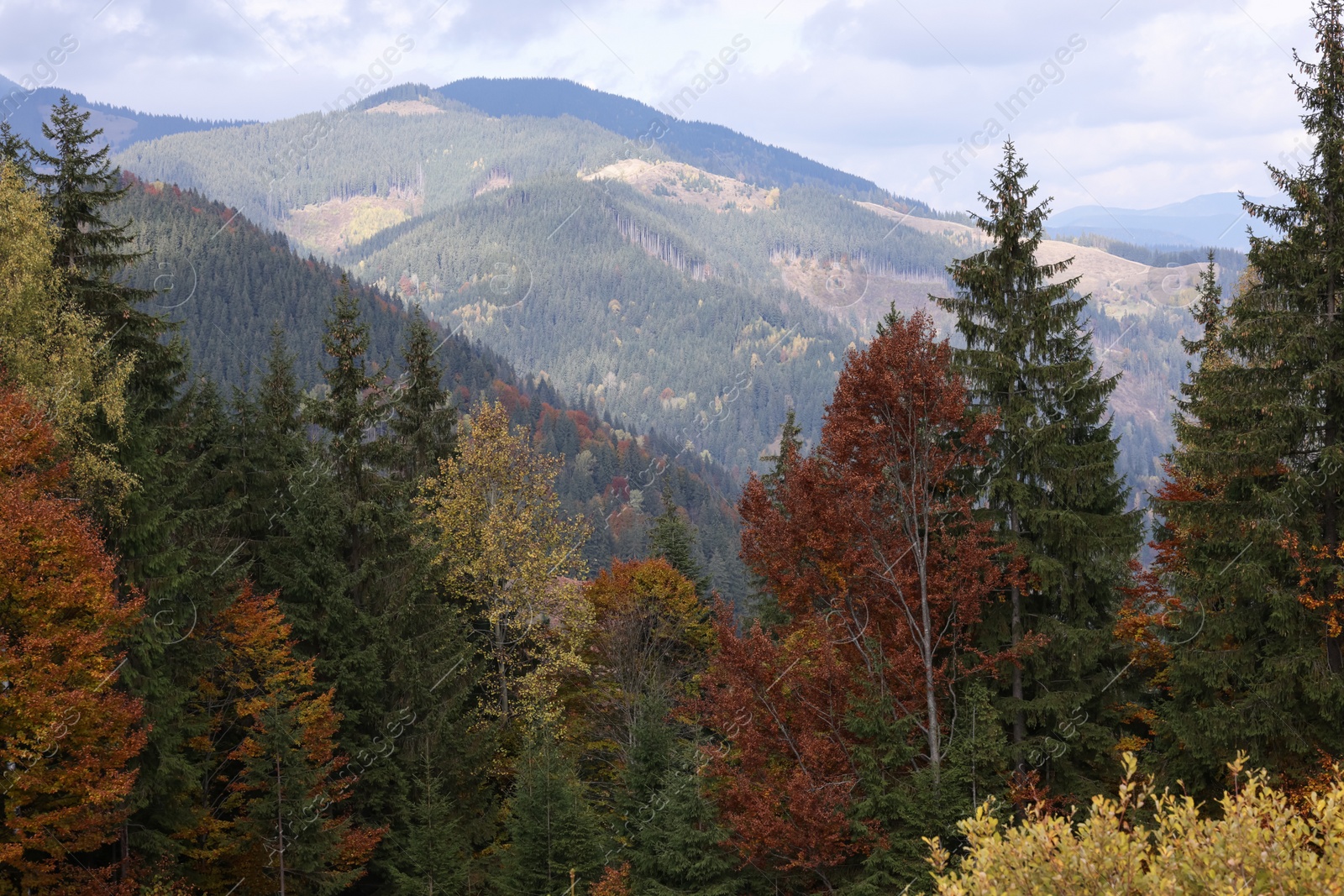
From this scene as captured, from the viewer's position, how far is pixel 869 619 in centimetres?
2180

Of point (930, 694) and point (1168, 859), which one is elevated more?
point (1168, 859)

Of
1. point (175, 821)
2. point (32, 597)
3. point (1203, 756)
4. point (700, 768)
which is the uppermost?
point (32, 597)

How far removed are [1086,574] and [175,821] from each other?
2229 centimetres

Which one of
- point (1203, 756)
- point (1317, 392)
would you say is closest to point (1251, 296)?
point (1317, 392)

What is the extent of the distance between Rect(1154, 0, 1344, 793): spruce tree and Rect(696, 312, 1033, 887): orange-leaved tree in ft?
13.2

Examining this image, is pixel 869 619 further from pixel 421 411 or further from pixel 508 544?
pixel 421 411

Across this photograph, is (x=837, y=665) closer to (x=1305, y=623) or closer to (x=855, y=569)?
(x=855, y=569)

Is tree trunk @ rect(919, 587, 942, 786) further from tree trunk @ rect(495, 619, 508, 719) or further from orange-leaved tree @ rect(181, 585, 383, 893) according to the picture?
tree trunk @ rect(495, 619, 508, 719)

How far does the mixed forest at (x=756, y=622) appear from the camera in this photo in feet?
57.0

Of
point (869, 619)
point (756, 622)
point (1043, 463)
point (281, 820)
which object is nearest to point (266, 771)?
point (281, 820)

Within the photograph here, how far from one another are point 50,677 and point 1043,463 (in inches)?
823

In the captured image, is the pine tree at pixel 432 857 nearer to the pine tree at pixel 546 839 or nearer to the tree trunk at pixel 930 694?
the pine tree at pixel 546 839

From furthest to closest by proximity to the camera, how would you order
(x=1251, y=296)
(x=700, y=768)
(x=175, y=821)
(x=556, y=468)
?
(x=556, y=468)
(x=175, y=821)
(x=700, y=768)
(x=1251, y=296)

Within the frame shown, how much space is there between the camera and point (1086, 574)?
70.4 feet
